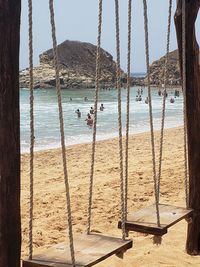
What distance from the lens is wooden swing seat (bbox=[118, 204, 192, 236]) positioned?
3.65m

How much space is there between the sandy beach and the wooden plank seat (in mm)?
1359

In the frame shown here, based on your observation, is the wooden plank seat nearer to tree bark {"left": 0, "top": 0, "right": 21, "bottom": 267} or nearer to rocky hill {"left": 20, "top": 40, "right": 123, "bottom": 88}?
tree bark {"left": 0, "top": 0, "right": 21, "bottom": 267}

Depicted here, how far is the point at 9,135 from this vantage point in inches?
106

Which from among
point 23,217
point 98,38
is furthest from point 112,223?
point 98,38

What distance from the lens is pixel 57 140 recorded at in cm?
1784

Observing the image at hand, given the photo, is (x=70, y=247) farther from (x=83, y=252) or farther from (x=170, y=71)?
(x=170, y=71)

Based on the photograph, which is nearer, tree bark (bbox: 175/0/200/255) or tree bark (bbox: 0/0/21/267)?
tree bark (bbox: 0/0/21/267)

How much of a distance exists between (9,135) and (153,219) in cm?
155

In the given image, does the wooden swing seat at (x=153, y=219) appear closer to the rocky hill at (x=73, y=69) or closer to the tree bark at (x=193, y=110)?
the tree bark at (x=193, y=110)

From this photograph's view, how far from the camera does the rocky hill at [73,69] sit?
77.5 metres

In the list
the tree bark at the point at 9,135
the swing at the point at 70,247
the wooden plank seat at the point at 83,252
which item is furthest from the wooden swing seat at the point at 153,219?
the tree bark at the point at 9,135

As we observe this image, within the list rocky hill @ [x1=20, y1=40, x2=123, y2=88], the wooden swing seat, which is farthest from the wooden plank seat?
rocky hill @ [x1=20, y1=40, x2=123, y2=88]

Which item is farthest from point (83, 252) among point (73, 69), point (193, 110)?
point (73, 69)

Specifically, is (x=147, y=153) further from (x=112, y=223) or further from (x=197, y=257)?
(x=197, y=257)
